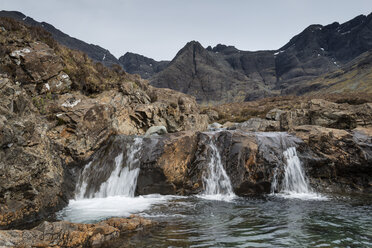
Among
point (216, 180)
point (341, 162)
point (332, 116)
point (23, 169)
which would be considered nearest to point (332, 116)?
point (332, 116)

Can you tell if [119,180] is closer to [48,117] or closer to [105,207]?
[105,207]

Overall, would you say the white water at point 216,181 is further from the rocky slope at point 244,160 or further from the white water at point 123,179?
the white water at point 123,179

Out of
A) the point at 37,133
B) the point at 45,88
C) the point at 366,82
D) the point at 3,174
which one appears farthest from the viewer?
the point at 366,82

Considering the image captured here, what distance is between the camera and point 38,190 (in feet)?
27.2

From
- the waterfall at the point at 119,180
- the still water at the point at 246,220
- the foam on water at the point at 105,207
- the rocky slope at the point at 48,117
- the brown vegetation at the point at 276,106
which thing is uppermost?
the brown vegetation at the point at 276,106

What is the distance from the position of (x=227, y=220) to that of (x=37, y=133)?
8.61 m

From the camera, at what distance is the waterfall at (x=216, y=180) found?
496 inches

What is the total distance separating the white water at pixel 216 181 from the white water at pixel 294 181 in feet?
9.24

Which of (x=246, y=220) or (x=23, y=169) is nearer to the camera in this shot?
(x=246, y=220)

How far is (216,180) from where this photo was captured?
42.9ft

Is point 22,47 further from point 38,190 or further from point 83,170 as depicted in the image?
point 38,190

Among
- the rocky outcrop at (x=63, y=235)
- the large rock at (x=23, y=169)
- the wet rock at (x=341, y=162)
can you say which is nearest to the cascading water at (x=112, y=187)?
the large rock at (x=23, y=169)

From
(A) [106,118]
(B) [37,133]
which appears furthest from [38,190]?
(A) [106,118]

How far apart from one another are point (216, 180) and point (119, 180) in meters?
5.77
